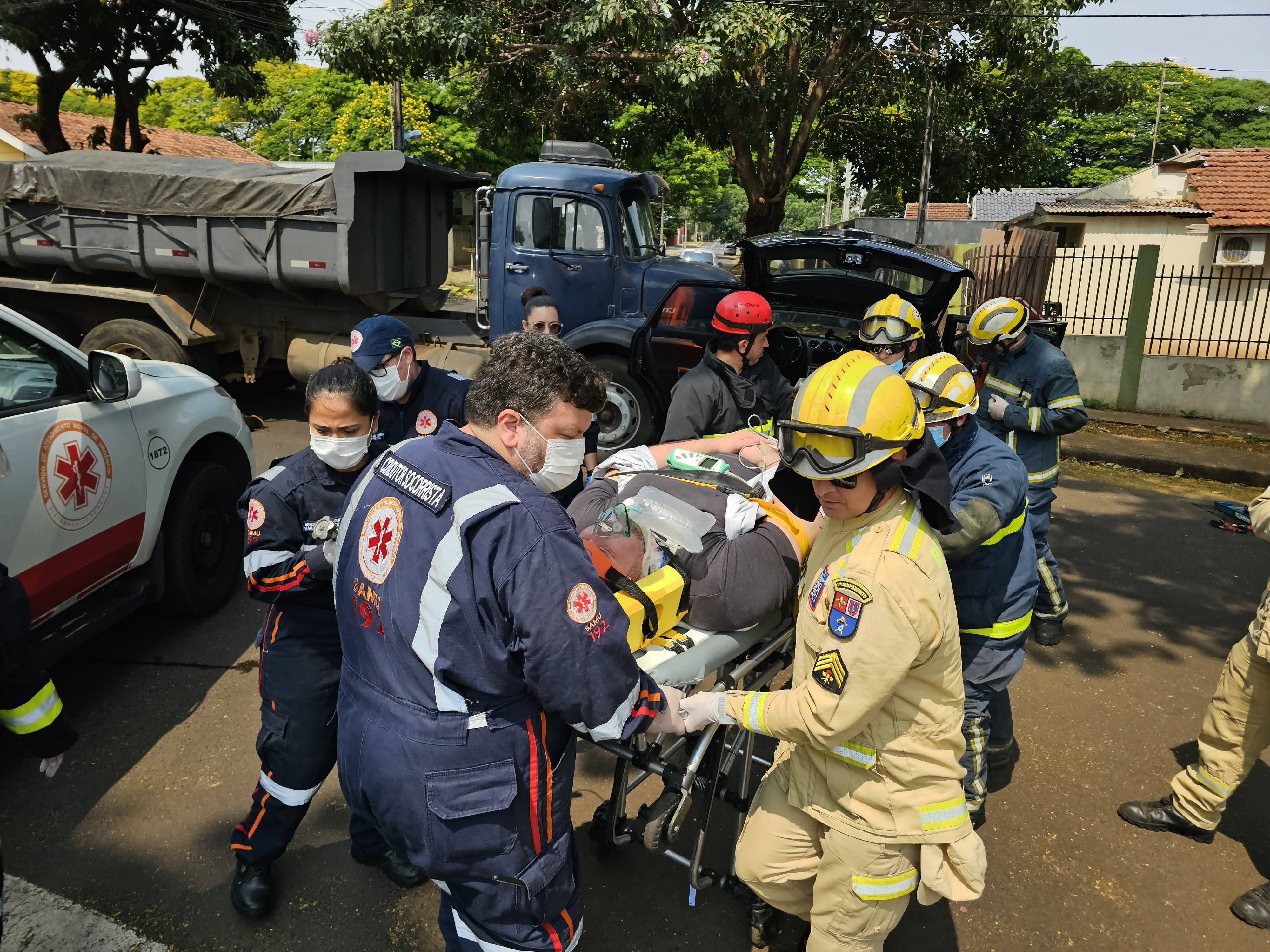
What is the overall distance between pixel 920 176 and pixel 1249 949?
14064 millimetres

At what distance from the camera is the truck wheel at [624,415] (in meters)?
7.79

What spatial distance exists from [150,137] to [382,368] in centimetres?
3015

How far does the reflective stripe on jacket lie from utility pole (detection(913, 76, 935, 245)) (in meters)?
7.62

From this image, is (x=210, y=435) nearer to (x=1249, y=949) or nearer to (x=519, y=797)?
(x=519, y=797)

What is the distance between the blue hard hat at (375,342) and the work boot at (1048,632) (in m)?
3.91

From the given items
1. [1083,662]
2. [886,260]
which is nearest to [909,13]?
[886,260]

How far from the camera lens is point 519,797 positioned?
180 centimetres

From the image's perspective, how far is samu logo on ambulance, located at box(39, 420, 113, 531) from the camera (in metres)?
3.46

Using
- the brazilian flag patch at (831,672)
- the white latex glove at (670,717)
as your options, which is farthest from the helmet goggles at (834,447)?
the white latex glove at (670,717)

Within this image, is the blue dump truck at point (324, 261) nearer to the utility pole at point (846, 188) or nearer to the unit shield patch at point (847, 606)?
the unit shield patch at point (847, 606)

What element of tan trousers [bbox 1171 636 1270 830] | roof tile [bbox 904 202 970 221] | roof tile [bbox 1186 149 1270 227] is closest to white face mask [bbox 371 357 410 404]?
tan trousers [bbox 1171 636 1270 830]

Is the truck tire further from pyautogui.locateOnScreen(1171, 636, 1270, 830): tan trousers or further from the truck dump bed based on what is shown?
pyautogui.locateOnScreen(1171, 636, 1270, 830): tan trousers

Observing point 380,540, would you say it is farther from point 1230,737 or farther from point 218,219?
point 218,219

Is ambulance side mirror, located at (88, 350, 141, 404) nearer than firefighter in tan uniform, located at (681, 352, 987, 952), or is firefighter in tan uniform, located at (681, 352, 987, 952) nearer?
firefighter in tan uniform, located at (681, 352, 987, 952)
